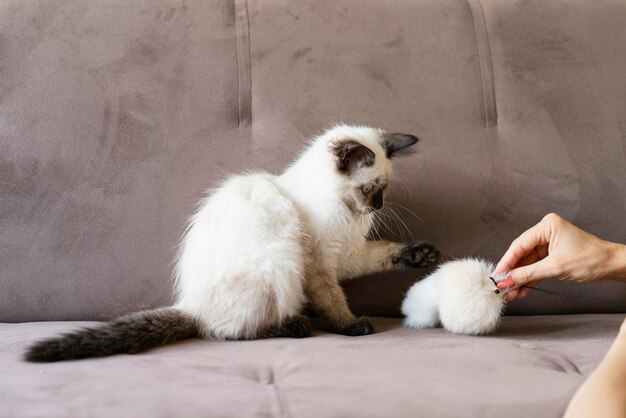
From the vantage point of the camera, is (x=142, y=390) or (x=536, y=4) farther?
(x=536, y=4)

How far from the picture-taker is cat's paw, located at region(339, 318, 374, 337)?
1.66m

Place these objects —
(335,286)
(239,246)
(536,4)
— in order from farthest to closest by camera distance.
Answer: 1. (536,4)
2. (335,286)
3. (239,246)

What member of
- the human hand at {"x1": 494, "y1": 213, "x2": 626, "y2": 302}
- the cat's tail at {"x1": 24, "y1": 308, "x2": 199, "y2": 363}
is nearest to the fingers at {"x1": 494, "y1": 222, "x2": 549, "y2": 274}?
the human hand at {"x1": 494, "y1": 213, "x2": 626, "y2": 302}

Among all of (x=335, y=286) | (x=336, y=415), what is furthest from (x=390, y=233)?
(x=336, y=415)

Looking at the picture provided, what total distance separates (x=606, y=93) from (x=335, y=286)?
0.99 meters

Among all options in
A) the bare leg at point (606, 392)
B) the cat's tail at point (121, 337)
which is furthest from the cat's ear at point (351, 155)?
the bare leg at point (606, 392)

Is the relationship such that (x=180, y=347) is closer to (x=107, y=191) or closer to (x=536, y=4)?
(x=107, y=191)

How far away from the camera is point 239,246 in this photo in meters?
1.62

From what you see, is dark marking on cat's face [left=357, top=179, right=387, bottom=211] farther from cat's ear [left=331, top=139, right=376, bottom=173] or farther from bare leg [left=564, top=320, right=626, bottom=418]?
bare leg [left=564, top=320, right=626, bottom=418]

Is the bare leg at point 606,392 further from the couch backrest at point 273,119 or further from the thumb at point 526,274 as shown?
the couch backrest at point 273,119

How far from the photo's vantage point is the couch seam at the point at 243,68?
1904mm

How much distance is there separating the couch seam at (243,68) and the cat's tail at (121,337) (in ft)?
1.98

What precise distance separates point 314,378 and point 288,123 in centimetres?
85

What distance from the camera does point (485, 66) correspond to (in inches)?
78.9
